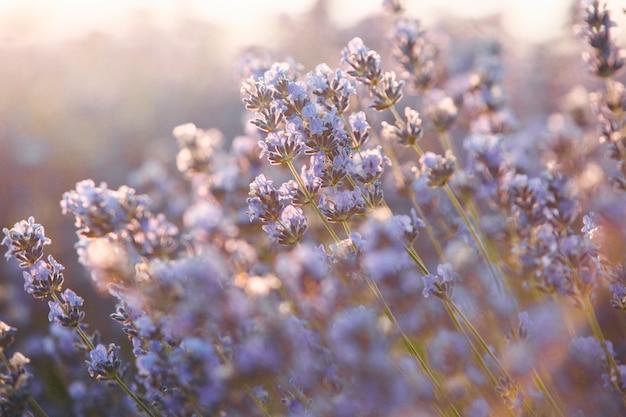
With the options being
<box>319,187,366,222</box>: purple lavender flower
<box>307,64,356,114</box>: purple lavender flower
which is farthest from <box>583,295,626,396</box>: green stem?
<box>307,64,356,114</box>: purple lavender flower

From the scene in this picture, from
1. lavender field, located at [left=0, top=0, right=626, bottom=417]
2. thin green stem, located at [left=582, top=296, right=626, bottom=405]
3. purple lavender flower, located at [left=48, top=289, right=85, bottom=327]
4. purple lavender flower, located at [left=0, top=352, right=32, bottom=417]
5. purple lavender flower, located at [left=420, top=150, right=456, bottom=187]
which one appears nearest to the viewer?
lavender field, located at [left=0, top=0, right=626, bottom=417]

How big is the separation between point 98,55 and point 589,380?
32.9 feet

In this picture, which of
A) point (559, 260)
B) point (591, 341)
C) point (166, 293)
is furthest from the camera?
point (591, 341)

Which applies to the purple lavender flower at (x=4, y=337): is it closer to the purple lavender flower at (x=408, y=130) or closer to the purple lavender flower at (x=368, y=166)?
the purple lavender flower at (x=368, y=166)

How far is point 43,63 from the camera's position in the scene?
32.7 feet

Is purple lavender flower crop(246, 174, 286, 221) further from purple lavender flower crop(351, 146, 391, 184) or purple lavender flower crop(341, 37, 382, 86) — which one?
purple lavender flower crop(341, 37, 382, 86)

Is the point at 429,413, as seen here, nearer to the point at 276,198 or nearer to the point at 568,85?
the point at 276,198

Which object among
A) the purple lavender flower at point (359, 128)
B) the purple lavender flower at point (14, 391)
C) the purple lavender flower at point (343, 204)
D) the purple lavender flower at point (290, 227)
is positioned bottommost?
the purple lavender flower at point (14, 391)

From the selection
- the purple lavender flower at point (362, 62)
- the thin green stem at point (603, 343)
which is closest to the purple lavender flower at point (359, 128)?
the purple lavender flower at point (362, 62)

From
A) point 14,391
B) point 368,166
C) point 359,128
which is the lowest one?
point 14,391

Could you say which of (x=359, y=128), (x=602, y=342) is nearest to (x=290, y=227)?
(x=359, y=128)

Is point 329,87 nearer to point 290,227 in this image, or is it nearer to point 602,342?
point 290,227

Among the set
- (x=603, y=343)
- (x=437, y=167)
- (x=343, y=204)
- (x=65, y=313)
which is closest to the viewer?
(x=603, y=343)

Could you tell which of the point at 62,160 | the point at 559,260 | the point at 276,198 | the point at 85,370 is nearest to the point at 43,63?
the point at 62,160
